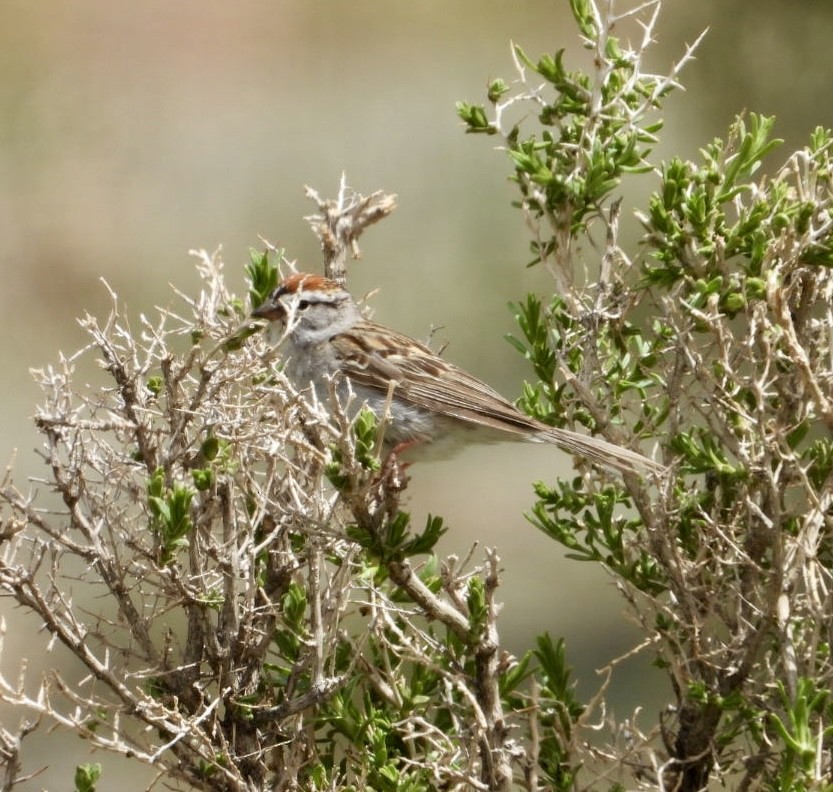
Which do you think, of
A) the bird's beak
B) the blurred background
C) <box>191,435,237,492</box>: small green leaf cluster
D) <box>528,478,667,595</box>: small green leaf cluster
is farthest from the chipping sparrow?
the blurred background

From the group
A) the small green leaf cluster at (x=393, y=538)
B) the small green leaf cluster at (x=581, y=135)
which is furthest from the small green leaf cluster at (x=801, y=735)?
the small green leaf cluster at (x=581, y=135)

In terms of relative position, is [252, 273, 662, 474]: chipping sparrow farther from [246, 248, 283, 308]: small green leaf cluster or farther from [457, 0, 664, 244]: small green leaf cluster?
[457, 0, 664, 244]: small green leaf cluster

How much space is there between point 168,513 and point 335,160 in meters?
6.08

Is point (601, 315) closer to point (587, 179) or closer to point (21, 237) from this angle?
point (587, 179)

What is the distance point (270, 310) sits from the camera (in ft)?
8.05

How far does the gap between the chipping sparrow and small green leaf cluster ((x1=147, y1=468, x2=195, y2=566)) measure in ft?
2.95

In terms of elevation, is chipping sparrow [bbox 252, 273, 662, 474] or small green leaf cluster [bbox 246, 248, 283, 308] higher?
chipping sparrow [bbox 252, 273, 662, 474]

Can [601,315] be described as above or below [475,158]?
below

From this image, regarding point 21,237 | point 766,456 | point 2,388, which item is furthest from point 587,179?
point 21,237

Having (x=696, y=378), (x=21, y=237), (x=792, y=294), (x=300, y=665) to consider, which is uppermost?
(x=21, y=237)

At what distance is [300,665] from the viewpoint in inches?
81.7

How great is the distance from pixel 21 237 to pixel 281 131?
5.23 ft

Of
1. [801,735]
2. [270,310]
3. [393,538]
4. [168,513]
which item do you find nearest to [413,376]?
[270,310]

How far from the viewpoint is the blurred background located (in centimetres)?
664
